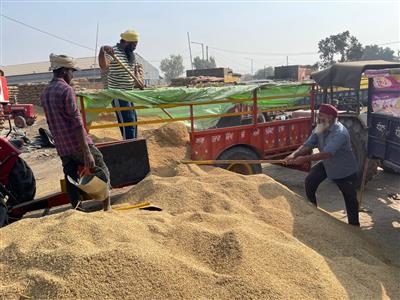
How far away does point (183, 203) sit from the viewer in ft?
13.1

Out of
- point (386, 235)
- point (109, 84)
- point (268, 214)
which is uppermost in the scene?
point (109, 84)

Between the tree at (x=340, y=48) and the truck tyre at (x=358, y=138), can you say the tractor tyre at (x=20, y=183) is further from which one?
the tree at (x=340, y=48)

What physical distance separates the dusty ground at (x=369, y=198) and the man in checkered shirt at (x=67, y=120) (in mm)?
2857

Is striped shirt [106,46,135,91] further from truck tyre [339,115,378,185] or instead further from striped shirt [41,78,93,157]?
truck tyre [339,115,378,185]

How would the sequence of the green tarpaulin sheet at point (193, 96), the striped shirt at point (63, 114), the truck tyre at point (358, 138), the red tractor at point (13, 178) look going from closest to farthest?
1. the striped shirt at point (63, 114)
2. the red tractor at point (13, 178)
3. the green tarpaulin sheet at point (193, 96)
4. the truck tyre at point (358, 138)

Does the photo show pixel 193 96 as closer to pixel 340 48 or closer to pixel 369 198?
pixel 369 198

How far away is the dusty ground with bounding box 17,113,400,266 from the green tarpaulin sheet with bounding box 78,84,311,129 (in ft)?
4.85

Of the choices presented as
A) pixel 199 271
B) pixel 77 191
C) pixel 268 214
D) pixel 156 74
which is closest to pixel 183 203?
pixel 268 214

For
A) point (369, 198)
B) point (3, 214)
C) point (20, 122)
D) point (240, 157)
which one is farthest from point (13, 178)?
point (20, 122)

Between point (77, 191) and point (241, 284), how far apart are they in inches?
92.0

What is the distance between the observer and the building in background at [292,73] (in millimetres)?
24312

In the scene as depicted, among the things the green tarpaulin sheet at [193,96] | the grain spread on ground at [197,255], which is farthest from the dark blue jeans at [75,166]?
the green tarpaulin sheet at [193,96]

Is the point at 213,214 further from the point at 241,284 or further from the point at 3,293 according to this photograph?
the point at 3,293

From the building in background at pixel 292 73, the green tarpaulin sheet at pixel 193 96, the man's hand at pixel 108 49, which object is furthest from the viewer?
the building in background at pixel 292 73
